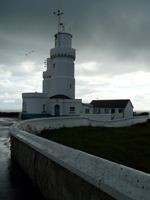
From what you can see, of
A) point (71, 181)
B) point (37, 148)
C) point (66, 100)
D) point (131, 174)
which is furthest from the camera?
point (66, 100)

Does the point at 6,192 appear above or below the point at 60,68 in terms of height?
below

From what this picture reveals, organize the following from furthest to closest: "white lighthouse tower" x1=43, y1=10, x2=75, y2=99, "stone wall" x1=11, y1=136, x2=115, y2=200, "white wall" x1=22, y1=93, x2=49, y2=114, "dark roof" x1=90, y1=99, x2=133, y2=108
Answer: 1. "dark roof" x1=90, y1=99, x2=133, y2=108
2. "white lighthouse tower" x1=43, y1=10, x2=75, y2=99
3. "white wall" x1=22, y1=93, x2=49, y2=114
4. "stone wall" x1=11, y1=136, x2=115, y2=200

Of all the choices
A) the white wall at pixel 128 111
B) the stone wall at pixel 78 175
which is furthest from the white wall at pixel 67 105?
the stone wall at pixel 78 175

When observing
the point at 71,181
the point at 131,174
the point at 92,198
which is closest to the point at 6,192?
the point at 71,181

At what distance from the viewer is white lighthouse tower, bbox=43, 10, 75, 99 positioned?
37.4 m

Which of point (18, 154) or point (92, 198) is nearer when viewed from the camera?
point (92, 198)

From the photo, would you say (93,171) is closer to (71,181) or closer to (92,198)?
(92,198)

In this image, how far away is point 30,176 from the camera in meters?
6.33

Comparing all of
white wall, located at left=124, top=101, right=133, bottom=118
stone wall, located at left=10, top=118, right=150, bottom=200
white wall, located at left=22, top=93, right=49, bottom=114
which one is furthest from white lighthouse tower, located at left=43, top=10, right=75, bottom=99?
stone wall, located at left=10, top=118, right=150, bottom=200

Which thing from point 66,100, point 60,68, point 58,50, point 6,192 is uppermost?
point 58,50

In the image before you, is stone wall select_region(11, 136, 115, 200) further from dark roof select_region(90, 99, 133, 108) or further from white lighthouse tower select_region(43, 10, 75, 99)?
dark roof select_region(90, 99, 133, 108)

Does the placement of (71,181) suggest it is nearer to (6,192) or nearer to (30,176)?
(6,192)

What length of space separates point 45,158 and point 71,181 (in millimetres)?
1522

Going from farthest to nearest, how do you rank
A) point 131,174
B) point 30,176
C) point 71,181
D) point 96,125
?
point 96,125
point 30,176
point 71,181
point 131,174
